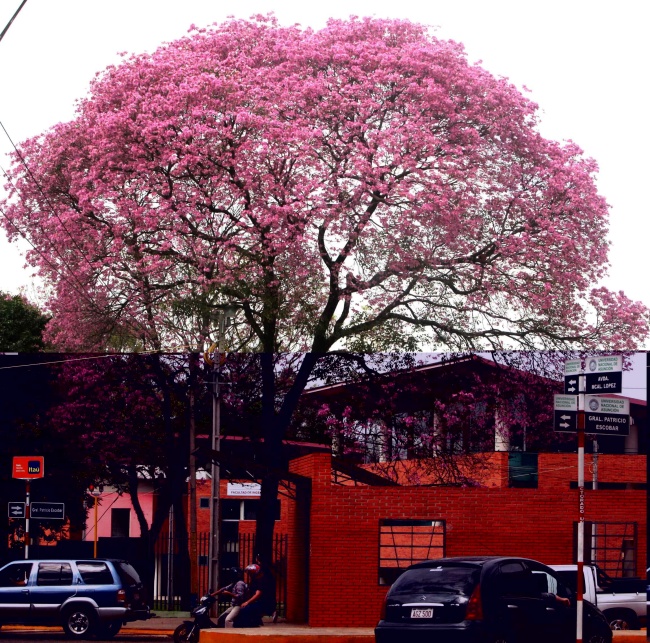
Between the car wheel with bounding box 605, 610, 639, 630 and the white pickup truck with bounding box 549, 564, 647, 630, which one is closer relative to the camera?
the white pickup truck with bounding box 549, 564, 647, 630

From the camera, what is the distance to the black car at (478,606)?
15.1 m

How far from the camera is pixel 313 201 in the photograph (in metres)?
27.5

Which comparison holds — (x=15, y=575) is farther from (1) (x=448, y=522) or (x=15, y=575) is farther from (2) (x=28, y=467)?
(1) (x=448, y=522)

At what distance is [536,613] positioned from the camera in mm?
15688

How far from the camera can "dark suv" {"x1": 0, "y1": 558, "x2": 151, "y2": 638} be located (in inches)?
880

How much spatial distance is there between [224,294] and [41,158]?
5.66 meters

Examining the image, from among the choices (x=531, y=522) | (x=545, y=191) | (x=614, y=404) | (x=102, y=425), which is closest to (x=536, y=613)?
(x=614, y=404)

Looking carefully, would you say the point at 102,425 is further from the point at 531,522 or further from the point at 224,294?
the point at 531,522

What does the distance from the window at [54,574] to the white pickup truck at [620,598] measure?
9.28m

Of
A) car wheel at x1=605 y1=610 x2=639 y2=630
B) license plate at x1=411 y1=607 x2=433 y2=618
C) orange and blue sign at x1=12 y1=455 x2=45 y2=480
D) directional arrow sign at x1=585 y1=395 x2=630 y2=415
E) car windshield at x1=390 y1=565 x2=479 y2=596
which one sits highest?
directional arrow sign at x1=585 y1=395 x2=630 y2=415

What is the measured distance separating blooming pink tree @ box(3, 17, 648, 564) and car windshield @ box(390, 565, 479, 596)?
1069 centimetres

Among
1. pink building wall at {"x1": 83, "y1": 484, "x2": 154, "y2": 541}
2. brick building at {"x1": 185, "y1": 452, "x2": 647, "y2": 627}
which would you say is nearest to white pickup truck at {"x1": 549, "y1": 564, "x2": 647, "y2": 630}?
brick building at {"x1": 185, "y1": 452, "x2": 647, "y2": 627}

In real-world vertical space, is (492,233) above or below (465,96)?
→ below

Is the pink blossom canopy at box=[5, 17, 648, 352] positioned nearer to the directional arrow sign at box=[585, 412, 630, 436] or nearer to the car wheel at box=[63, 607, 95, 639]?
the car wheel at box=[63, 607, 95, 639]
